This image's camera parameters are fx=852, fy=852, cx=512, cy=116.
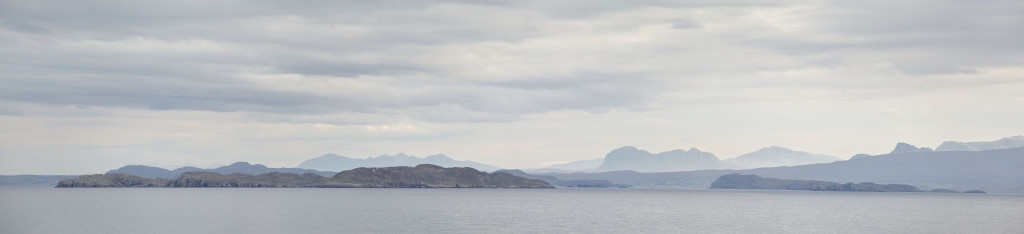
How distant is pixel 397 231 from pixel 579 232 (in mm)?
27588

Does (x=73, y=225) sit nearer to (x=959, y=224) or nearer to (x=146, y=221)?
(x=146, y=221)

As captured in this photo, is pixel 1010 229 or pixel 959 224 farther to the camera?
pixel 959 224

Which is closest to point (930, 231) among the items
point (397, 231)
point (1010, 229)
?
point (1010, 229)

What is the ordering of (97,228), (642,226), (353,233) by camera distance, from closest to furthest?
(353,233), (97,228), (642,226)

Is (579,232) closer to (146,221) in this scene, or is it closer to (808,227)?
(808,227)

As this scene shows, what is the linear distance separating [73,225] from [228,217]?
28.5 metres

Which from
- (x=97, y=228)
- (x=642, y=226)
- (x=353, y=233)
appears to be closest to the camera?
(x=353, y=233)

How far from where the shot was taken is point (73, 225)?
14038 cm

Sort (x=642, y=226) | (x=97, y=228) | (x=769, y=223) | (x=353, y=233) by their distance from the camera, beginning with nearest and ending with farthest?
(x=353, y=233)
(x=97, y=228)
(x=642, y=226)
(x=769, y=223)

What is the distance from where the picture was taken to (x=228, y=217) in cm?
16212

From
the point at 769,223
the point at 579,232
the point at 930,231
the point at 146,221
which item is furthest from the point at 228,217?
the point at 930,231

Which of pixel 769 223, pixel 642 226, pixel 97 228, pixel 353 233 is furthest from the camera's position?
pixel 769 223

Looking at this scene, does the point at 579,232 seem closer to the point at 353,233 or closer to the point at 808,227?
the point at 353,233

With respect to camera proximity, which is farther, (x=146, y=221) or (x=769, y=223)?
(x=769, y=223)
